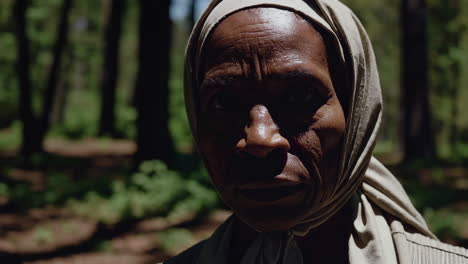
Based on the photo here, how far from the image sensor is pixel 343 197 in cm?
169

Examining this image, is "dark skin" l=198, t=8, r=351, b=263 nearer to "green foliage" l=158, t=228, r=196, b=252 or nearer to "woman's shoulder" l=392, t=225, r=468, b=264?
"woman's shoulder" l=392, t=225, r=468, b=264

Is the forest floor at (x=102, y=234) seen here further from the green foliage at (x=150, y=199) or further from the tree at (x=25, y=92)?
the tree at (x=25, y=92)

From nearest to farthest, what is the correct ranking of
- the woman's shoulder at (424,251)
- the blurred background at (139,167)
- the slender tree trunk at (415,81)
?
the woman's shoulder at (424,251) → the blurred background at (139,167) → the slender tree trunk at (415,81)

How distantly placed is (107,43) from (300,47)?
18572 millimetres

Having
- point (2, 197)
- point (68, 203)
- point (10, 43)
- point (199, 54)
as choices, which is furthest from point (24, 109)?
point (199, 54)

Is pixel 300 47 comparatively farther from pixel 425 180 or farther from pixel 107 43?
pixel 107 43

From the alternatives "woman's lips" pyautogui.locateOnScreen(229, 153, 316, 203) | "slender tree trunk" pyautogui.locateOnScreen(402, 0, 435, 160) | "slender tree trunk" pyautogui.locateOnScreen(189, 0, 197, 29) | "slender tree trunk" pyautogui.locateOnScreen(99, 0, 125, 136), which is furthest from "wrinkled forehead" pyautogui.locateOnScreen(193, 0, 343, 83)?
"slender tree trunk" pyautogui.locateOnScreen(189, 0, 197, 29)

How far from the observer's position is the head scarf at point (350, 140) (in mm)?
1624

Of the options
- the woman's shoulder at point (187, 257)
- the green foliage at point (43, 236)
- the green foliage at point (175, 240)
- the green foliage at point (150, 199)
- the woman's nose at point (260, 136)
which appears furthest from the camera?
the green foliage at point (150, 199)

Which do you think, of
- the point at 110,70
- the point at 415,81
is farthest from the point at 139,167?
the point at 110,70

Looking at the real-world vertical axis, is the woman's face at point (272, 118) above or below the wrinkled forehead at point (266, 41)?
below

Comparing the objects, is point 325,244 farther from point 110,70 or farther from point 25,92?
point 110,70

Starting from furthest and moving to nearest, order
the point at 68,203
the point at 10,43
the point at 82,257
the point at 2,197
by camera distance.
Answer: the point at 10,43 < the point at 2,197 < the point at 68,203 < the point at 82,257

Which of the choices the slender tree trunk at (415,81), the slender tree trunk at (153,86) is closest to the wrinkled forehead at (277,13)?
the slender tree trunk at (153,86)
